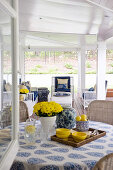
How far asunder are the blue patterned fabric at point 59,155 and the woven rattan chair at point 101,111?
88 centimetres

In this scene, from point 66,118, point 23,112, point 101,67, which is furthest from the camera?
point 101,67

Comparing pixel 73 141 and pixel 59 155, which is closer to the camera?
pixel 59 155

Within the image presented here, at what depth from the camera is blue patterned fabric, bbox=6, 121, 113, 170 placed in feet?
4.67

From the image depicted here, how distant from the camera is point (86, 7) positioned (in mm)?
3568

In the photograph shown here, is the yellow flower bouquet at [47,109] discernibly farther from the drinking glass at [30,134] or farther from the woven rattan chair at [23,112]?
the woven rattan chair at [23,112]

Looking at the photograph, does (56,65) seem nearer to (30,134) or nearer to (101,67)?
(101,67)

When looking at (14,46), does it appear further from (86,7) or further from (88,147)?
(86,7)

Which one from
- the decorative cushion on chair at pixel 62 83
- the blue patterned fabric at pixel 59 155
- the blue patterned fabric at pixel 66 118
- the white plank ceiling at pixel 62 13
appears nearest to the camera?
the blue patterned fabric at pixel 59 155

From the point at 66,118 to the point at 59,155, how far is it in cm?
58

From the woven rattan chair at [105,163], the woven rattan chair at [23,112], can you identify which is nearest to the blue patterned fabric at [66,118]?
the woven rattan chair at [23,112]

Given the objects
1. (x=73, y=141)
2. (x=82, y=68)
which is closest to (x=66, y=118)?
(x=73, y=141)

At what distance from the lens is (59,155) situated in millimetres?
1564

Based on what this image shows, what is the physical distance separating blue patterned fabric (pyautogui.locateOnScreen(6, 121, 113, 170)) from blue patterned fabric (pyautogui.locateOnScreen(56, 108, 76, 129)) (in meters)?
0.32

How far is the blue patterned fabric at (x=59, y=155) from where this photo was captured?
1.42 meters
